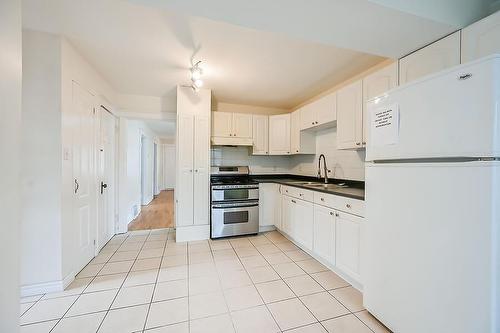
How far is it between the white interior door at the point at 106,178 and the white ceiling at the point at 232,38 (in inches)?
25.2

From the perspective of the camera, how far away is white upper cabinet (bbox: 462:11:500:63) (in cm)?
122

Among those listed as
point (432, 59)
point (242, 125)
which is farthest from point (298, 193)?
point (432, 59)

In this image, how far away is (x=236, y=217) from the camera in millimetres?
3330

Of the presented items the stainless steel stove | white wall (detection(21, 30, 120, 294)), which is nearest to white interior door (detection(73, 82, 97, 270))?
white wall (detection(21, 30, 120, 294))

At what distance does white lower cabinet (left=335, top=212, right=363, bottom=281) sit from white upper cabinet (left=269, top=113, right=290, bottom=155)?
194 cm

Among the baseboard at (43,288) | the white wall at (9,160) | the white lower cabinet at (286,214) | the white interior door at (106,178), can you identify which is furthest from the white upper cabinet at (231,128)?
the white wall at (9,160)

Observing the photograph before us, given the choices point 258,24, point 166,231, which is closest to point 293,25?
point 258,24

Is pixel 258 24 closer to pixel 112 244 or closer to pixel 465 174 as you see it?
pixel 465 174

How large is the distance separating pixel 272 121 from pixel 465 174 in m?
3.07

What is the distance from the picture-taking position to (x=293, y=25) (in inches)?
55.7

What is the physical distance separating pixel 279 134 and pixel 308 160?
0.73 meters

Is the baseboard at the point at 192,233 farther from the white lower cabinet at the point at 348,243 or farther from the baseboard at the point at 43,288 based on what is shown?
the white lower cabinet at the point at 348,243

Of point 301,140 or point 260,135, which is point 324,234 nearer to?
point 301,140

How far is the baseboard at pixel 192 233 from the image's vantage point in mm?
3158
